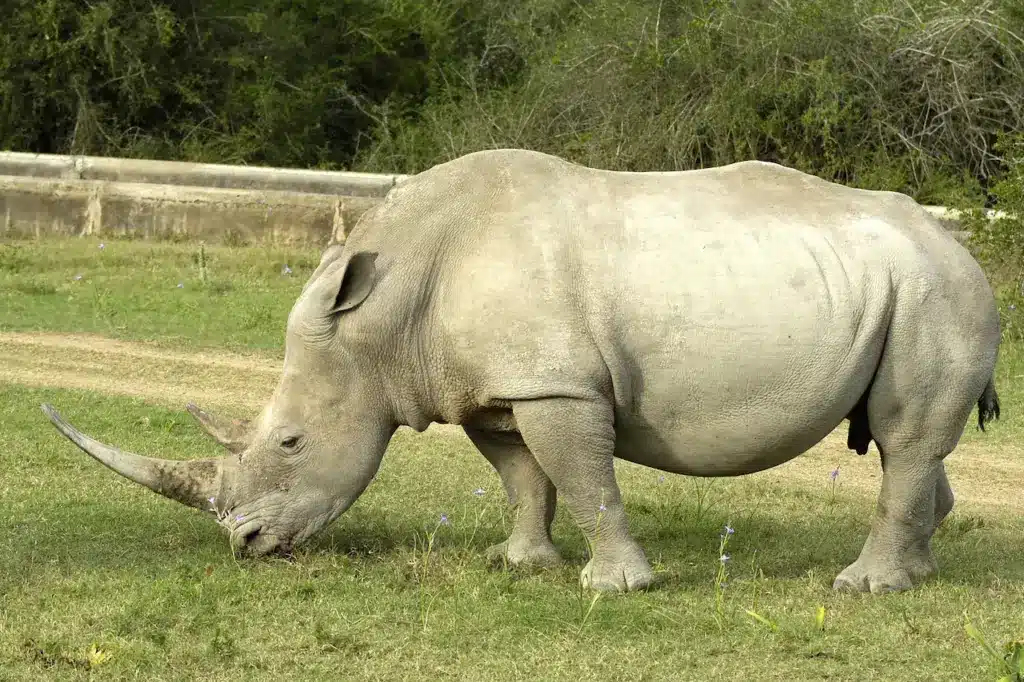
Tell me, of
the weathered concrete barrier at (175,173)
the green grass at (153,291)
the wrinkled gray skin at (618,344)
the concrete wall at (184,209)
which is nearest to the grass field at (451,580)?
the wrinkled gray skin at (618,344)

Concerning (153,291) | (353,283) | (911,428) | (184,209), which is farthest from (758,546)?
(184,209)

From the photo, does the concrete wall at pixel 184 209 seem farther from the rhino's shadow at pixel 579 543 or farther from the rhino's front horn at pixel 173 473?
the rhino's front horn at pixel 173 473

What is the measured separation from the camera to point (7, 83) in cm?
1973

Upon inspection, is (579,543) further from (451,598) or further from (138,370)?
(138,370)

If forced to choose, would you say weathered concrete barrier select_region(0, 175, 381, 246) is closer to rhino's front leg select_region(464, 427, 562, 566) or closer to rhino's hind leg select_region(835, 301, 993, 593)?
rhino's front leg select_region(464, 427, 562, 566)

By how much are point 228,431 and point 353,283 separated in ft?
2.83

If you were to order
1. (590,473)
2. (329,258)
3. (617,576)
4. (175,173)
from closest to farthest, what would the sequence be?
(590,473) < (617,576) < (329,258) < (175,173)

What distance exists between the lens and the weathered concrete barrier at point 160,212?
612 inches

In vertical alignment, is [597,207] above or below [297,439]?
above

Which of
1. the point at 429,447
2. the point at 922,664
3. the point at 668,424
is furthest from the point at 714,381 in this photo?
the point at 429,447

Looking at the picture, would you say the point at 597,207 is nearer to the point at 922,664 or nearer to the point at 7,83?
the point at 922,664

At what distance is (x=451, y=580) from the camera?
6500 millimetres

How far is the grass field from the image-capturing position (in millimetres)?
5641

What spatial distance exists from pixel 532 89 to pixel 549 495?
1293 cm
